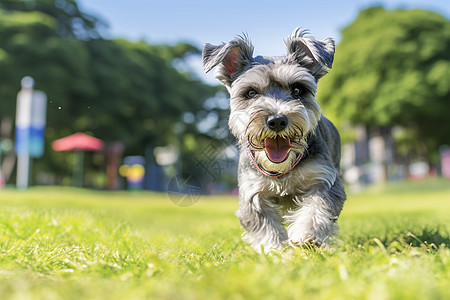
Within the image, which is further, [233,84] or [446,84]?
[446,84]

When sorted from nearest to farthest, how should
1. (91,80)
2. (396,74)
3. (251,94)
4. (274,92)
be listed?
(274,92) < (251,94) < (91,80) < (396,74)

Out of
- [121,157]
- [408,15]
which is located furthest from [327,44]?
[121,157]

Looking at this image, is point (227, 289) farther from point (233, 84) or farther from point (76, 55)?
point (76, 55)

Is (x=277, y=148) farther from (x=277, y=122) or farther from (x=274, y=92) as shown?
(x=274, y=92)

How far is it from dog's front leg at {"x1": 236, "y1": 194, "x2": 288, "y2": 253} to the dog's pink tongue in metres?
0.49

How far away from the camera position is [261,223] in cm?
454

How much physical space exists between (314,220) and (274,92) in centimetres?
132

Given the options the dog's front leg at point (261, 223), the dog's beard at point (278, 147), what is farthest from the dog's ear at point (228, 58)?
the dog's front leg at point (261, 223)

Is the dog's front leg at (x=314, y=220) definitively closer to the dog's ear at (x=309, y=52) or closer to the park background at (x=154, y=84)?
the dog's ear at (x=309, y=52)

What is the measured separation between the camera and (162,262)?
294 cm

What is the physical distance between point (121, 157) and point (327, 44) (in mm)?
42735

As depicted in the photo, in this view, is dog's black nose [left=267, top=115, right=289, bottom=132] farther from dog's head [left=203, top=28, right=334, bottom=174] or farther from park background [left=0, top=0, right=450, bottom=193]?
park background [left=0, top=0, right=450, bottom=193]

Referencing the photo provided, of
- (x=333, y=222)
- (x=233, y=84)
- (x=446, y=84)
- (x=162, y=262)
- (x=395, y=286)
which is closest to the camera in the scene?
(x=395, y=286)

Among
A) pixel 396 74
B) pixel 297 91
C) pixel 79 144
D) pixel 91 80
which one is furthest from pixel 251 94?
pixel 396 74
